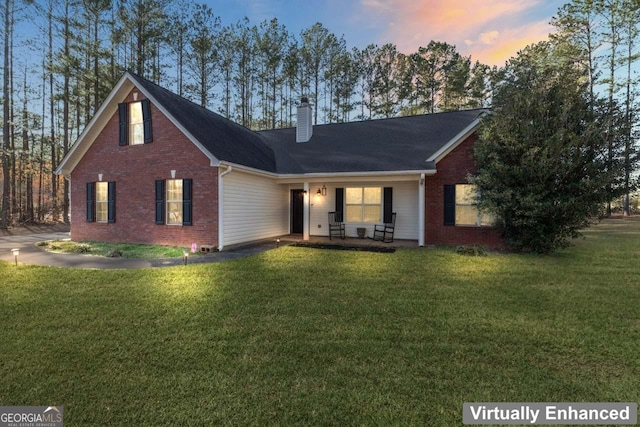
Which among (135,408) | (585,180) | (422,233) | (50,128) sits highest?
(50,128)

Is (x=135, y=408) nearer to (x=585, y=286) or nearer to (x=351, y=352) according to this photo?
(x=351, y=352)

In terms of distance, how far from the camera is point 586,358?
302 cm

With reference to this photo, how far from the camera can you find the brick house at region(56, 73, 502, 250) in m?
9.68

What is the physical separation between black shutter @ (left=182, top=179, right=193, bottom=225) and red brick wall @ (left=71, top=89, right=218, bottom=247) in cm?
16

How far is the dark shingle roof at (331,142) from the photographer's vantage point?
10172mm

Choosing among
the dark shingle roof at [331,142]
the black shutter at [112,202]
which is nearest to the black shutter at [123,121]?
the dark shingle roof at [331,142]

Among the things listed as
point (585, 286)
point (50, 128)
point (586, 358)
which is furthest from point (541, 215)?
point (50, 128)

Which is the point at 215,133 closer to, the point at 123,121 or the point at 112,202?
the point at 123,121

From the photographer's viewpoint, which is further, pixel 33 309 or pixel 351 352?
pixel 33 309

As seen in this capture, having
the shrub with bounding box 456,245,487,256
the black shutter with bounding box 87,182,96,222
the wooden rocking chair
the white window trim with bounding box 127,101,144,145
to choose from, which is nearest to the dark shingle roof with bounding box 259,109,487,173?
the wooden rocking chair

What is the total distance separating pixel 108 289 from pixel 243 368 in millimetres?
3829

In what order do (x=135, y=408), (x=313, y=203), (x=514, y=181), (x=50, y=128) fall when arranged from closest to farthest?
1. (x=135, y=408)
2. (x=514, y=181)
3. (x=313, y=203)
4. (x=50, y=128)

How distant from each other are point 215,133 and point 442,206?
28.1 feet

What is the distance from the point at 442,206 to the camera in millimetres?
10281
